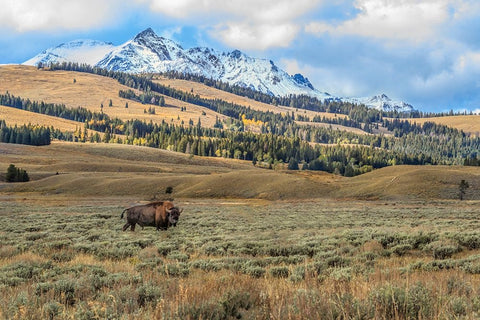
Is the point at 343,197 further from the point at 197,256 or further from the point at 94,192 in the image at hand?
the point at 197,256

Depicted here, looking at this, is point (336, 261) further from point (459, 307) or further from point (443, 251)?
point (459, 307)

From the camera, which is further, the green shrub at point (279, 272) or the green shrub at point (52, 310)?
the green shrub at point (279, 272)

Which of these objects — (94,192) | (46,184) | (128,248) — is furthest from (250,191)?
(128,248)

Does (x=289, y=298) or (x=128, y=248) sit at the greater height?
(x=289, y=298)

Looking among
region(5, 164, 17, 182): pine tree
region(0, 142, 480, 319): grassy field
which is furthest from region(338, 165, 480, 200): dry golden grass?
region(5, 164, 17, 182): pine tree

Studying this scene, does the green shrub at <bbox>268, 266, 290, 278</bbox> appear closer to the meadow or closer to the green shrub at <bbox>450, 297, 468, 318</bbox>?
the meadow

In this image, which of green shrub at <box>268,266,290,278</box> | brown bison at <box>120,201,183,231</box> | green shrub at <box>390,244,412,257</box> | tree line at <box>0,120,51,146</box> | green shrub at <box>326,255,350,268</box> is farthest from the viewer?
tree line at <box>0,120,51,146</box>

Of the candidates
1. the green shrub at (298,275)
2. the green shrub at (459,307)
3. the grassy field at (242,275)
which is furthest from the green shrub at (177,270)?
the green shrub at (459,307)

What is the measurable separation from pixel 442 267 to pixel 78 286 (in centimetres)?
908

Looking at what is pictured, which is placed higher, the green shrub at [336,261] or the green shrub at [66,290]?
the green shrub at [336,261]

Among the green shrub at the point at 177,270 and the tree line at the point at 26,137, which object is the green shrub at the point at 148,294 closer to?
the green shrub at the point at 177,270

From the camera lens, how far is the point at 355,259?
12.4m

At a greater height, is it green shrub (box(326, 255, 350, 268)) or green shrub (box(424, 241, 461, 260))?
green shrub (box(424, 241, 461, 260))

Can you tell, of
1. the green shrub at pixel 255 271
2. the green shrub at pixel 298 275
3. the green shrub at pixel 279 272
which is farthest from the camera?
the green shrub at pixel 255 271
